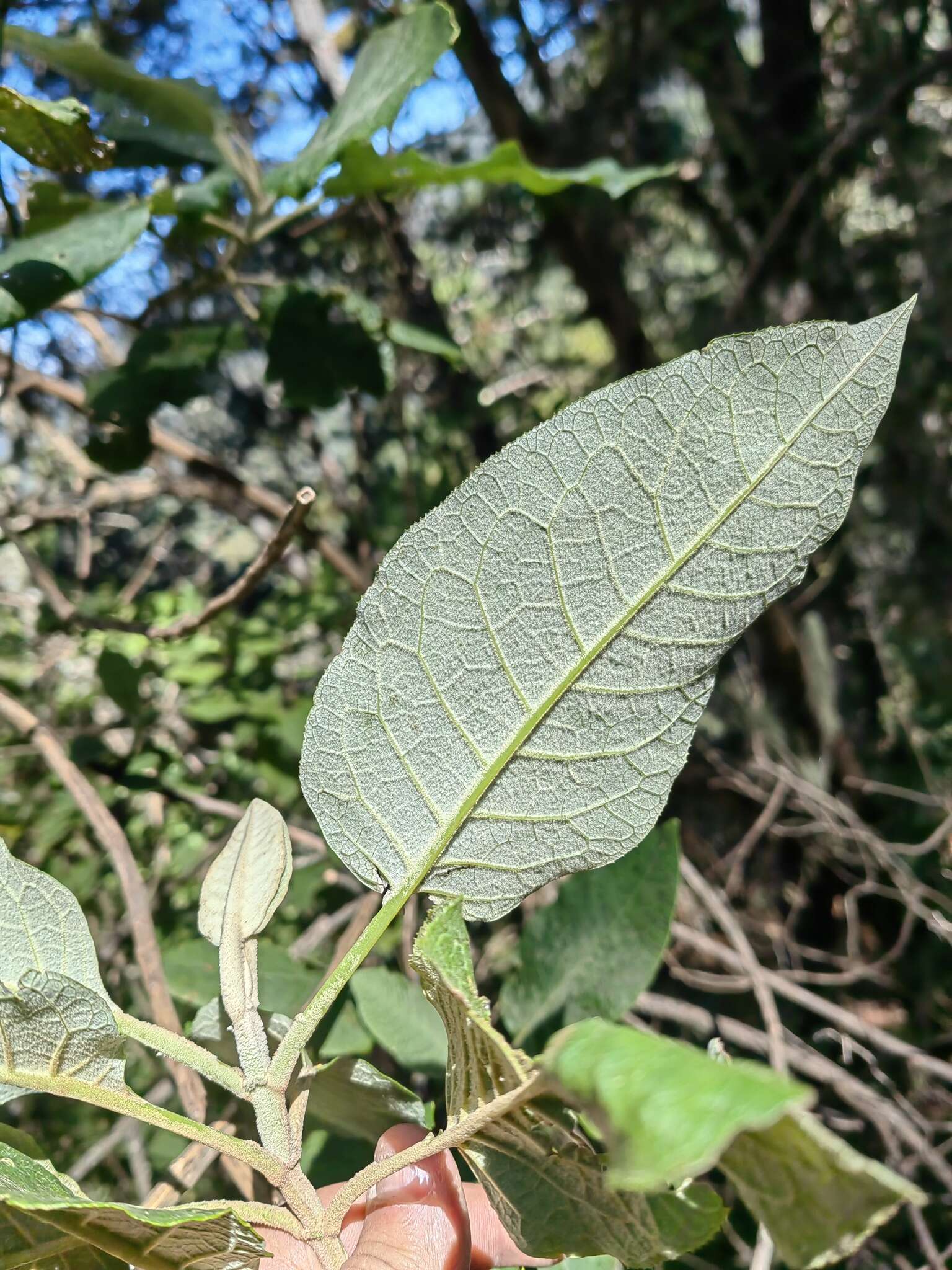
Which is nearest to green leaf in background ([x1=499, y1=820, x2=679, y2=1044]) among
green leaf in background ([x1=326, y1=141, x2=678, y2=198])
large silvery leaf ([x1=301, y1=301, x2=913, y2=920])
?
large silvery leaf ([x1=301, y1=301, x2=913, y2=920])

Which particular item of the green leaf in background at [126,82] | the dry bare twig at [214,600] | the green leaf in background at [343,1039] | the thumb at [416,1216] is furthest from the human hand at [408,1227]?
the green leaf in background at [126,82]

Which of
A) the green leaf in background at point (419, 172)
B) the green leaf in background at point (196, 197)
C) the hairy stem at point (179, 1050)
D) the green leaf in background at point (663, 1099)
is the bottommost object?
the hairy stem at point (179, 1050)

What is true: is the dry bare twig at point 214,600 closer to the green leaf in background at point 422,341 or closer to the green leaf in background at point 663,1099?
the green leaf in background at point 422,341

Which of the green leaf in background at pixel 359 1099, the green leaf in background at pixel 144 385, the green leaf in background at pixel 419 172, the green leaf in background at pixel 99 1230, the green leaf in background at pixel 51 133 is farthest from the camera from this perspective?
the green leaf in background at pixel 144 385

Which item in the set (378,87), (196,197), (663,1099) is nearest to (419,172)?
(378,87)

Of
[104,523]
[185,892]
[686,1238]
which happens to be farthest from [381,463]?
[686,1238]
